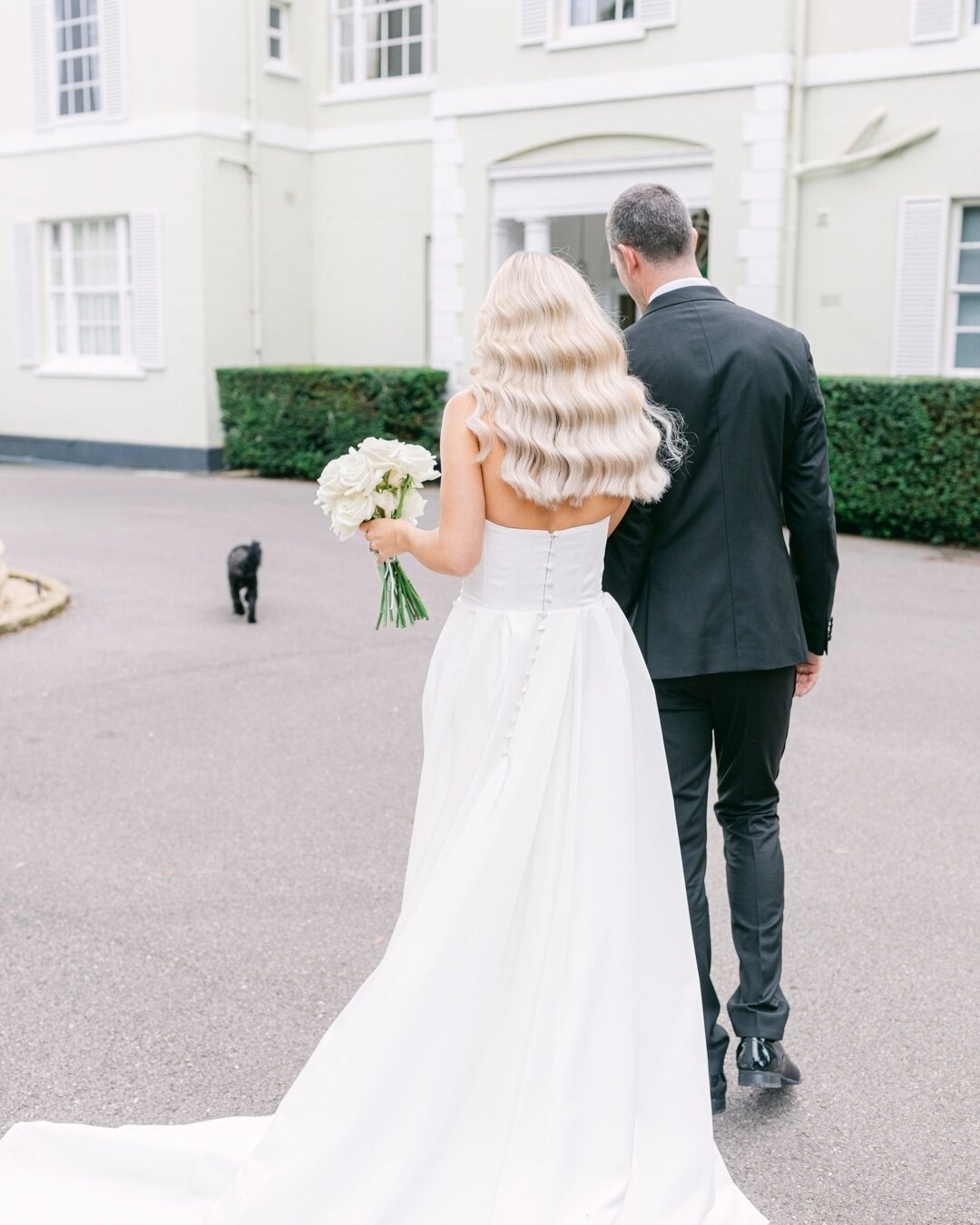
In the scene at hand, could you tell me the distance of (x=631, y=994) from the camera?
2736 mm

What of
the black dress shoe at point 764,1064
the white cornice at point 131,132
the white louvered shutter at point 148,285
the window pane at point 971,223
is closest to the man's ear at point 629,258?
the black dress shoe at point 764,1064

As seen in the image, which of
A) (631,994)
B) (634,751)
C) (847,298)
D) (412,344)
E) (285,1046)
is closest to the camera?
(631,994)

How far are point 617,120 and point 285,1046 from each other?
12982 mm

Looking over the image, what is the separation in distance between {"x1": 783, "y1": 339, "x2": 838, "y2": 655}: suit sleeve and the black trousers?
0.18 metres

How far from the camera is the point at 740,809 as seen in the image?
328 cm

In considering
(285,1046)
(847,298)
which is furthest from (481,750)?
(847,298)

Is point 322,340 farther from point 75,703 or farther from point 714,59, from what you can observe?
point 75,703

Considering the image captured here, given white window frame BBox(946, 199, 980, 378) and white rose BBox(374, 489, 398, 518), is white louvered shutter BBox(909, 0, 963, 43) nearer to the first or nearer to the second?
white window frame BBox(946, 199, 980, 378)

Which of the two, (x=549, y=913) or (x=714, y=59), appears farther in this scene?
(x=714, y=59)

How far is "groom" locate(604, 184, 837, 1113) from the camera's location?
304 centimetres

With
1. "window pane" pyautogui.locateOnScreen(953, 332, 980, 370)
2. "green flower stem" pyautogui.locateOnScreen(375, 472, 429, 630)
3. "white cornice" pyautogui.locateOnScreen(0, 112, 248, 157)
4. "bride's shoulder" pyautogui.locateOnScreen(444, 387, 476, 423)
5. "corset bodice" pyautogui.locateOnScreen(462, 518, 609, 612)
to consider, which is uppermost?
"white cornice" pyautogui.locateOnScreen(0, 112, 248, 157)

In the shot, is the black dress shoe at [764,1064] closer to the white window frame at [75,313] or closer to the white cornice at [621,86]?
the white cornice at [621,86]

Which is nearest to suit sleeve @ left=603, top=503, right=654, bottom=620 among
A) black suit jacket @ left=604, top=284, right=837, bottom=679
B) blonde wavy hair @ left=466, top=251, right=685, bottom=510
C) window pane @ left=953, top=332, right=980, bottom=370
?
black suit jacket @ left=604, top=284, right=837, bottom=679

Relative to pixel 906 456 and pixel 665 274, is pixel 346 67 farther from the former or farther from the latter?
pixel 665 274
